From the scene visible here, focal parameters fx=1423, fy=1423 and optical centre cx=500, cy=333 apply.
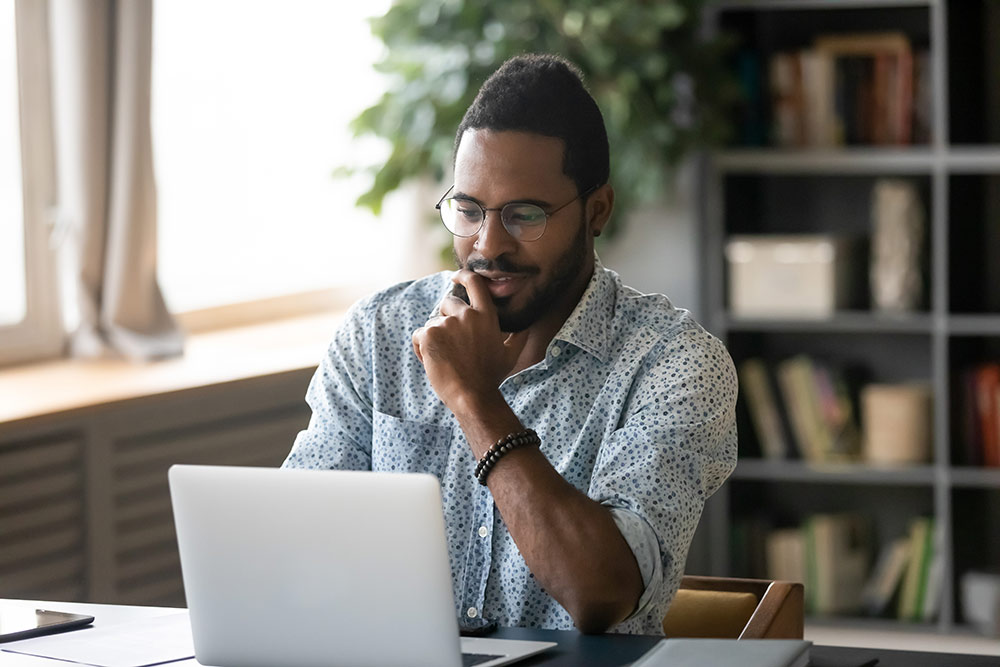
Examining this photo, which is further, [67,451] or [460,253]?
[67,451]

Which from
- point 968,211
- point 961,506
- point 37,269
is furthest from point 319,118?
point 961,506

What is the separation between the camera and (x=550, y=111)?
180 cm

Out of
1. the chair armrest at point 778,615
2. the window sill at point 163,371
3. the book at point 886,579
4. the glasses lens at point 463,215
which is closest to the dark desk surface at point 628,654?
the chair armrest at point 778,615

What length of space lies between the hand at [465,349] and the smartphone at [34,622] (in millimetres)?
476

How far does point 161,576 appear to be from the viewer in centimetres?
297

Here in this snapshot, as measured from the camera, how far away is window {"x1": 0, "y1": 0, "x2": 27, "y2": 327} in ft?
10.00

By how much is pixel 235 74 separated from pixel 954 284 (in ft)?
6.41

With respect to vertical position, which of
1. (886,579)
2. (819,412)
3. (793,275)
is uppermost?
(793,275)

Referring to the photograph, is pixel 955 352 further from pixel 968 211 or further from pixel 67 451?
pixel 67 451

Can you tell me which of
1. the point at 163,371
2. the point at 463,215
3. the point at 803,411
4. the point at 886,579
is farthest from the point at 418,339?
the point at 886,579

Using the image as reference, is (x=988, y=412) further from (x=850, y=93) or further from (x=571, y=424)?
(x=571, y=424)

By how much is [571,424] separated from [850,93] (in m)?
2.27

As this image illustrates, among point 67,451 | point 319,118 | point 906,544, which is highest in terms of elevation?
point 319,118

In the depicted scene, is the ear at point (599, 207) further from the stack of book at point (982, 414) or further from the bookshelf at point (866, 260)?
the stack of book at point (982, 414)
